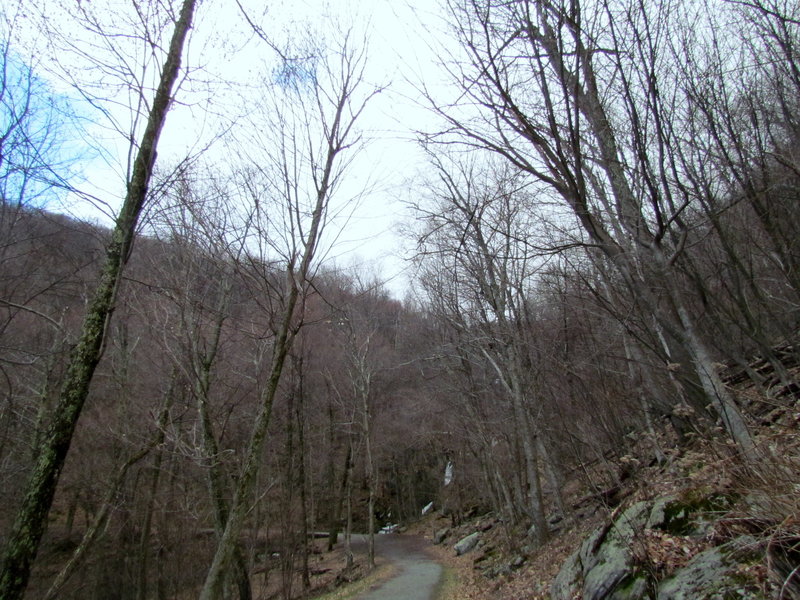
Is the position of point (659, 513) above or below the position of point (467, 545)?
above

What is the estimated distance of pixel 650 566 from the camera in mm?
3303

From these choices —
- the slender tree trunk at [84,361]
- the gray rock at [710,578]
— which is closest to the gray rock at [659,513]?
the gray rock at [710,578]

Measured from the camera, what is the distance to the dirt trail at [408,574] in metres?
10.9

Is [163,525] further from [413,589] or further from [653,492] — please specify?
[653,492]

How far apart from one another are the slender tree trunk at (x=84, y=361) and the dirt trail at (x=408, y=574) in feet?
31.1

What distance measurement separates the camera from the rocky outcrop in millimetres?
2582

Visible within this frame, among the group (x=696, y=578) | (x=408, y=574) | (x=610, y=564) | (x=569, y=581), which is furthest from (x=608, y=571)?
(x=408, y=574)

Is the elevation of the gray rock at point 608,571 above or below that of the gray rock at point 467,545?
above

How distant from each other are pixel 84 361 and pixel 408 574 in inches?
519

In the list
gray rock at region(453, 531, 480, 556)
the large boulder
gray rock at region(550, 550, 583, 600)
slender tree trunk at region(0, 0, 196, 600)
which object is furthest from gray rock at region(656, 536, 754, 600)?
gray rock at region(453, 531, 480, 556)

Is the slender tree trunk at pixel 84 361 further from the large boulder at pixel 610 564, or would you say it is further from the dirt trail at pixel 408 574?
the dirt trail at pixel 408 574

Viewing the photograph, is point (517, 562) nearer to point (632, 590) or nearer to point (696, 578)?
point (632, 590)

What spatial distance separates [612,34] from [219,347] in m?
9.95

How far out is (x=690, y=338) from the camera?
3.43 metres
